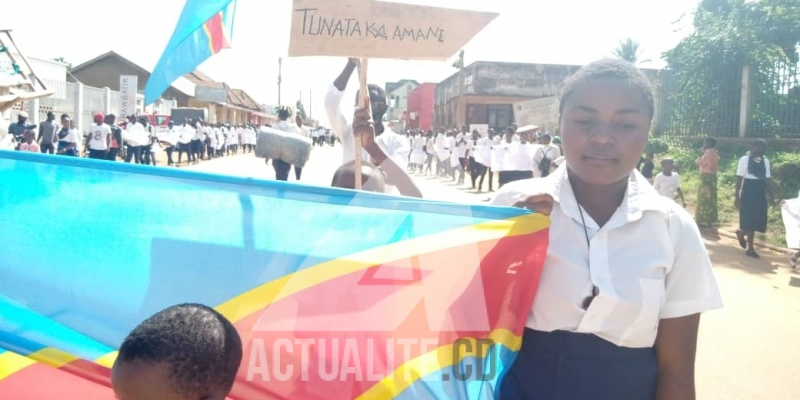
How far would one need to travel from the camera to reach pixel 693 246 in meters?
1.82

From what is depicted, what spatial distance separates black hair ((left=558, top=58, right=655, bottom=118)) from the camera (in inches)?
74.0

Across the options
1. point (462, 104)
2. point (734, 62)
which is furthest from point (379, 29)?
point (462, 104)

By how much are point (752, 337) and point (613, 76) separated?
15.7 feet

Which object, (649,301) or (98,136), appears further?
(98,136)

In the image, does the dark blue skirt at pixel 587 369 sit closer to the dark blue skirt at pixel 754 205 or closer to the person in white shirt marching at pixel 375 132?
the person in white shirt marching at pixel 375 132

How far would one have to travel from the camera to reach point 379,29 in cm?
273

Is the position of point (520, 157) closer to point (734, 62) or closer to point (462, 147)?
point (734, 62)

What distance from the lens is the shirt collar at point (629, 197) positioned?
184cm

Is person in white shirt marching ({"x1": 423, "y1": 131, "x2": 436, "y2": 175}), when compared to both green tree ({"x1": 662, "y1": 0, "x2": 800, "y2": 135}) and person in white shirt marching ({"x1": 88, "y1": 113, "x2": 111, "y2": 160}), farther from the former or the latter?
person in white shirt marching ({"x1": 88, "y1": 113, "x2": 111, "y2": 160})

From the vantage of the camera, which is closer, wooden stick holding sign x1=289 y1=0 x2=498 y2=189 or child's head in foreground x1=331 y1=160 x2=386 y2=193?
wooden stick holding sign x1=289 y1=0 x2=498 y2=189

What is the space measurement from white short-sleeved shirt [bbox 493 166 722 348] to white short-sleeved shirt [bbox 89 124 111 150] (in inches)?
684

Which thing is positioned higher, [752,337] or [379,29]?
[379,29]

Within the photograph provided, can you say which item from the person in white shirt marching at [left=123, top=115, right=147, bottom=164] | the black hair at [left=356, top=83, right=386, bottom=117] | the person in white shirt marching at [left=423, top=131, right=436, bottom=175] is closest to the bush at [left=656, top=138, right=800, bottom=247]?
the black hair at [left=356, top=83, right=386, bottom=117]

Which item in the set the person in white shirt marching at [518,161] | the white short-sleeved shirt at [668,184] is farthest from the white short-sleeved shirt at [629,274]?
the person in white shirt marching at [518,161]
